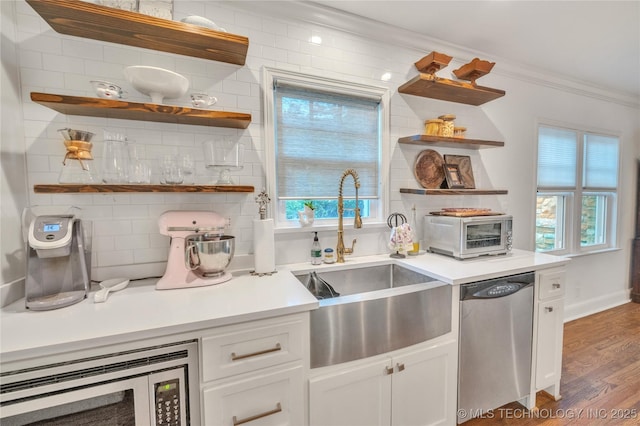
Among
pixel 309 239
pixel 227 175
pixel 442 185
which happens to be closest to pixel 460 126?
pixel 442 185

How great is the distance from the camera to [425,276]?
1664 mm

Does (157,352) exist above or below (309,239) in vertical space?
below

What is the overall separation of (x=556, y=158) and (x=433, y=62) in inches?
78.5

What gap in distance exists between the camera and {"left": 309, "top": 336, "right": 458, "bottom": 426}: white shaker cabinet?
123 cm

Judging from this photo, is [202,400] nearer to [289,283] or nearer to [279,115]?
[289,283]

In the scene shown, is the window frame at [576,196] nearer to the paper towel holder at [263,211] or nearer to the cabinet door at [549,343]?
the cabinet door at [549,343]

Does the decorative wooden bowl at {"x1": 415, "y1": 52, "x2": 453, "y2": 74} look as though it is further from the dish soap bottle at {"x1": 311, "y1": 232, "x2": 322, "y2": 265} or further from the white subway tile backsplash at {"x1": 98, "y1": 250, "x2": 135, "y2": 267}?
the white subway tile backsplash at {"x1": 98, "y1": 250, "x2": 135, "y2": 267}

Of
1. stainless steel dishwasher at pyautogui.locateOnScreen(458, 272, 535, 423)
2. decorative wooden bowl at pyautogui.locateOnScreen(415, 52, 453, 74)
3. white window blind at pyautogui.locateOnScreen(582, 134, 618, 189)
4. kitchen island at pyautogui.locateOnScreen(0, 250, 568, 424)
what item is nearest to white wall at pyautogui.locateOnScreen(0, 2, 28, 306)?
kitchen island at pyautogui.locateOnScreen(0, 250, 568, 424)

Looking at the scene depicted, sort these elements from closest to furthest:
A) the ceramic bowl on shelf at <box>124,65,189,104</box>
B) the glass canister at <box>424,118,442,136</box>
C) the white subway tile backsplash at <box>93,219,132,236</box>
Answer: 1. the ceramic bowl on shelf at <box>124,65,189,104</box>
2. the white subway tile backsplash at <box>93,219,132,236</box>
3. the glass canister at <box>424,118,442,136</box>

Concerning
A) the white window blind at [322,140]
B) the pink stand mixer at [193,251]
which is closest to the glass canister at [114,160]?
the pink stand mixer at [193,251]

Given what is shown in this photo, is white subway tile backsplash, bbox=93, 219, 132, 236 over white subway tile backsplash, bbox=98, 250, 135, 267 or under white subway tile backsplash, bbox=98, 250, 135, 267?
over

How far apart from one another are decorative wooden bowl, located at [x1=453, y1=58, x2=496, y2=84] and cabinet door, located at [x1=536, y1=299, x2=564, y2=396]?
1.61 meters

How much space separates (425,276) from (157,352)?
4.45 ft

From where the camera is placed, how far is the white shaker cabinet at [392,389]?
1.23 metres
